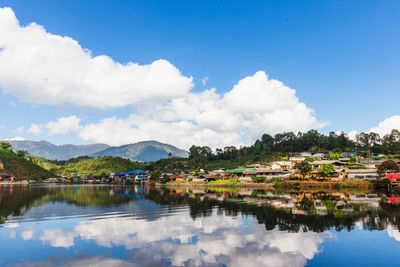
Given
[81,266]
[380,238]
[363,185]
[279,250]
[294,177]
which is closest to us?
[81,266]

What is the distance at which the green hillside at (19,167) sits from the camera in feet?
441

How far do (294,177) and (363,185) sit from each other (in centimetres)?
1661

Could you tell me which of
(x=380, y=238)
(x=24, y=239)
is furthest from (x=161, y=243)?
(x=380, y=238)

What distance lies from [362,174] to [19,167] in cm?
15802

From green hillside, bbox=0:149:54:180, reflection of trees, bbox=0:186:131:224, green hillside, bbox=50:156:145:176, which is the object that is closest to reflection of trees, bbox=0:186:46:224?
reflection of trees, bbox=0:186:131:224

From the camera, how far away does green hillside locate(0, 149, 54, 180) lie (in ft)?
441

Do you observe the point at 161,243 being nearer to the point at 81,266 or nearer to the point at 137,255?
the point at 137,255

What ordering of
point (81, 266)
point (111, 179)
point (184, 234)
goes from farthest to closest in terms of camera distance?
1. point (111, 179)
2. point (184, 234)
3. point (81, 266)

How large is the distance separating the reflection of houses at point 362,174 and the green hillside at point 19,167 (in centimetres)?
14922

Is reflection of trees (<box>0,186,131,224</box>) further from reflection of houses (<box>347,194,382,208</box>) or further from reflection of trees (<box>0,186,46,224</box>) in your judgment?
reflection of houses (<box>347,194,382,208</box>)

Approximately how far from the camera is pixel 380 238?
18594mm

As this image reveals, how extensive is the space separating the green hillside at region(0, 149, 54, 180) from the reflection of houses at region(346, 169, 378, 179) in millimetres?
149222

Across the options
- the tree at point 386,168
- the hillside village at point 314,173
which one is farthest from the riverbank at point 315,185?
the tree at point 386,168

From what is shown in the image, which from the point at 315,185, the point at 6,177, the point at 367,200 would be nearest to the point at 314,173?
the point at 315,185
